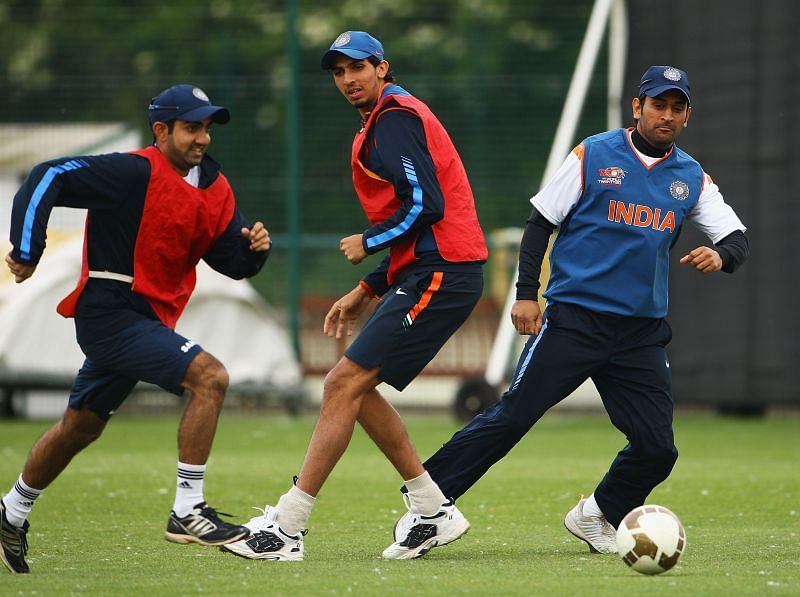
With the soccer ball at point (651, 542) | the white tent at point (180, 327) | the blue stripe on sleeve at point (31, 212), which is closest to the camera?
the soccer ball at point (651, 542)

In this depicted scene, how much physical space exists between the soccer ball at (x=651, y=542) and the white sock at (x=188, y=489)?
1.85 meters

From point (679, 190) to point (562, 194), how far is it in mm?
544

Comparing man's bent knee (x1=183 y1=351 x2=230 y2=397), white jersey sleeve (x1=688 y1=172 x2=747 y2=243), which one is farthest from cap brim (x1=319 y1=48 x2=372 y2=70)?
white jersey sleeve (x1=688 y1=172 x2=747 y2=243)

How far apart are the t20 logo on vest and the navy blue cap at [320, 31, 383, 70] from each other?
51.1 inches

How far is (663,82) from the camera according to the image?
670 centimetres

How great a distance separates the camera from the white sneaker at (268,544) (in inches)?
253

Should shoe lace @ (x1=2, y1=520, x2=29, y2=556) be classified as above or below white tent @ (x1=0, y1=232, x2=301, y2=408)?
above

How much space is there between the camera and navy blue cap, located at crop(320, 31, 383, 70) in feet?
21.9

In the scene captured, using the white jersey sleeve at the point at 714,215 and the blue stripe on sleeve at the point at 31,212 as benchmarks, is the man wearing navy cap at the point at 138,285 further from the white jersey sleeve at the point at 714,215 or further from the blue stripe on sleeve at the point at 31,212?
the white jersey sleeve at the point at 714,215

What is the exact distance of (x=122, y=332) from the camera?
21.7 feet

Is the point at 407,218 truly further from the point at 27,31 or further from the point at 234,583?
the point at 27,31

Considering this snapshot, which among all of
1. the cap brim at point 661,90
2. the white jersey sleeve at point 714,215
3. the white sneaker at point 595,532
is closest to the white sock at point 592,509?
the white sneaker at point 595,532

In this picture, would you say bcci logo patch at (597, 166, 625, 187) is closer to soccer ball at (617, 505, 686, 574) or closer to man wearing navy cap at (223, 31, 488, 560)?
man wearing navy cap at (223, 31, 488, 560)

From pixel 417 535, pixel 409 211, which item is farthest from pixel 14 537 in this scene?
pixel 409 211
